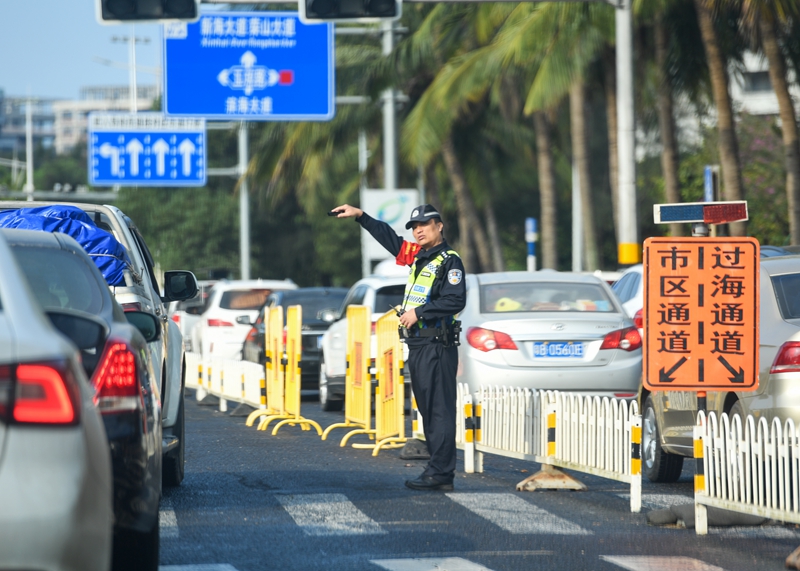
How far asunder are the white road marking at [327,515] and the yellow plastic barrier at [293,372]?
4513mm

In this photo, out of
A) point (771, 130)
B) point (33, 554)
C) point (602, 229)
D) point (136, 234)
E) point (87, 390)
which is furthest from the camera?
point (602, 229)

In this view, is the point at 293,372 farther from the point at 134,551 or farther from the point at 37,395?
the point at 37,395

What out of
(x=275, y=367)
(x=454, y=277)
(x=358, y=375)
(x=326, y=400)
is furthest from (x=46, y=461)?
(x=326, y=400)

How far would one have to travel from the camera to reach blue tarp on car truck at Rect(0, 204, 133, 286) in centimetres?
769

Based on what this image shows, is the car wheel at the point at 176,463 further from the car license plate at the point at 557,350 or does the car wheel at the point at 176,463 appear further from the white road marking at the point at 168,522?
the car license plate at the point at 557,350

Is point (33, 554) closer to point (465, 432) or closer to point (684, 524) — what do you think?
point (684, 524)

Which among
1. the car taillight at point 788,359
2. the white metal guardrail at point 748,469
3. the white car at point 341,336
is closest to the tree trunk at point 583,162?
the white car at point 341,336

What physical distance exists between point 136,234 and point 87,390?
5720 mm

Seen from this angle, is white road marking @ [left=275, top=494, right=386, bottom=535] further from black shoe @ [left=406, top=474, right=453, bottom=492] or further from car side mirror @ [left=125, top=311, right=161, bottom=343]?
car side mirror @ [left=125, top=311, right=161, bottom=343]

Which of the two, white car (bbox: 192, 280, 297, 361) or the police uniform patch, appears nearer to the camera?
the police uniform patch

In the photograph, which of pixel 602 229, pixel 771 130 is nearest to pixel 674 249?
pixel 771 130

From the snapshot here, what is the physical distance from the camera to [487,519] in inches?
316

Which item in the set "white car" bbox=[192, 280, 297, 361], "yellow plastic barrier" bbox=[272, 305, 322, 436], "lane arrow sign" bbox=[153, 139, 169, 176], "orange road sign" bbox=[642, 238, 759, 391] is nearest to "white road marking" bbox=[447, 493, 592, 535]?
"orange road sign" bbox=[642, 238, 759, 391]

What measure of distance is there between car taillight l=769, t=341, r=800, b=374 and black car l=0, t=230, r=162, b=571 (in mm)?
3527
